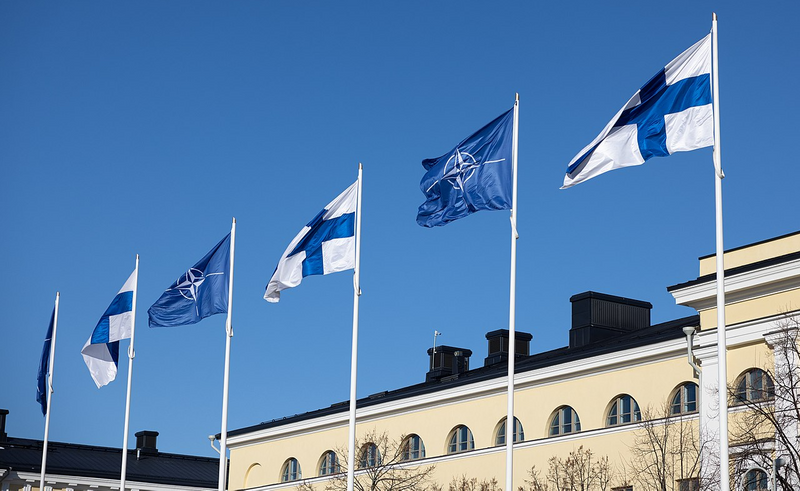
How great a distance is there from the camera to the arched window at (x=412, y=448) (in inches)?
1957

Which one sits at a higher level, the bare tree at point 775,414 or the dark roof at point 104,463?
the dark roof at point 104,463

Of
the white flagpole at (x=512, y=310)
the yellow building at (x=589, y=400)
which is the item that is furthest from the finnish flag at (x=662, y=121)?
the yellow building at (x=589, y=400)

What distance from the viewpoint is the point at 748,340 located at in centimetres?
3394

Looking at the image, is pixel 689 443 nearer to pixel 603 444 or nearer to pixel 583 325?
pixel 603 444

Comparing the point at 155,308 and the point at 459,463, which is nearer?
the point at 155,308

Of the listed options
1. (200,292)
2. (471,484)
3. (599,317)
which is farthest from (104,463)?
(200,292)

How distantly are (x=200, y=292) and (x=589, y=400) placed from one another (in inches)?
643

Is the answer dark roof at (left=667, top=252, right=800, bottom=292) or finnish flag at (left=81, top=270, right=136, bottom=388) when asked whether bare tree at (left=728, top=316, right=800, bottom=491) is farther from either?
finnish flag at (left=81, top=270, right=136, bottom=388)

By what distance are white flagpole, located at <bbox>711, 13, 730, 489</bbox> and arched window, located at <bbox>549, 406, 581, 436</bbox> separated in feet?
68.8

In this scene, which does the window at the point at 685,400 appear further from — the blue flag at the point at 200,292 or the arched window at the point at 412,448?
the blue flag at the point at 200,292

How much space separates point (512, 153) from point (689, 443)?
49.5ft

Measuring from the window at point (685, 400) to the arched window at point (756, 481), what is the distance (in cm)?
449

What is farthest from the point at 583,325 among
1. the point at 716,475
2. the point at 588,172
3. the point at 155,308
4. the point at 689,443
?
the point at 588,172

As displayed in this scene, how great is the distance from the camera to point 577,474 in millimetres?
40906
